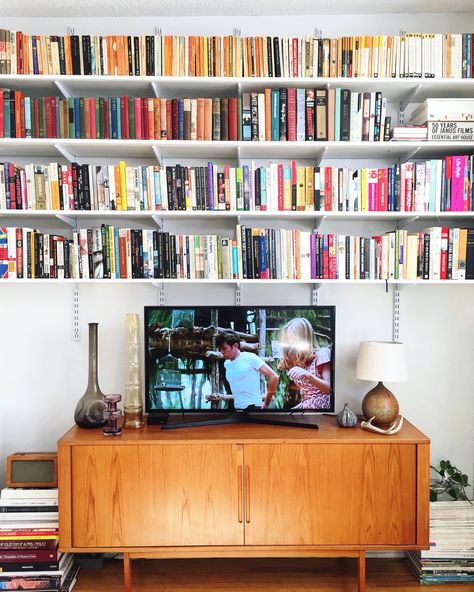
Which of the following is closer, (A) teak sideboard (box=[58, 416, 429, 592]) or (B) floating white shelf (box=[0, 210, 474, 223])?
(A) teak sideboard (box=[58, 416, 429, 592])

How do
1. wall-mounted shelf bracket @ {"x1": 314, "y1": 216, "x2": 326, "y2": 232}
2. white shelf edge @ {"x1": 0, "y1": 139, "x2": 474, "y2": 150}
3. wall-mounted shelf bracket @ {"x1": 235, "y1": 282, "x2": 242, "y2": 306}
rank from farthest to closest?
wall-mounted shelf bracket @ {"x1": 235, "y1": 282, "x2": 242, "y2": 306} < wall-mounted shelf bracket @ {"x1": 314, "y1": 216, "x2": 326, "y2": 232} < white shelf edge @ {"x1": 0, "y1": 139, "x2": 474, "y2": 150}

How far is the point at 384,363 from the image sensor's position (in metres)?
2.10

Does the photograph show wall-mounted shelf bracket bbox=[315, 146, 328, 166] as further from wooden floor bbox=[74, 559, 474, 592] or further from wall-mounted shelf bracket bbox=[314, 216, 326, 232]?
wooden floor bbox=[74, 559, 474, 592]

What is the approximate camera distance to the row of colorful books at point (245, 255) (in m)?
2.13

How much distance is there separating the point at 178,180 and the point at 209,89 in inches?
18.5

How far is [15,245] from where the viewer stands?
2115 millimetres

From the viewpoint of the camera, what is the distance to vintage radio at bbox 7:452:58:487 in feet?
7.10

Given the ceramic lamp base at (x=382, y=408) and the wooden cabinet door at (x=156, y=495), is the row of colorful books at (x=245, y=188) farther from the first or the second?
the wooden cabinet door at (x=156, y=495)

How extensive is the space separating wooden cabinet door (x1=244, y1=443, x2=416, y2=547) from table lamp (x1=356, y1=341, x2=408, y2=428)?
17 cm

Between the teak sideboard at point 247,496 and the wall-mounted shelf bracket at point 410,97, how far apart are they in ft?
5.22

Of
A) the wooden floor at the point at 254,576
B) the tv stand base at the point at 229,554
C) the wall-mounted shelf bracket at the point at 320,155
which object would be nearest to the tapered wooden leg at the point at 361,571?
the tv stand base at the point at 229,554

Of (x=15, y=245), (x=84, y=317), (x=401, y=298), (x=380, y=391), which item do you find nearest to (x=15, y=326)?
(x=84, y=317)

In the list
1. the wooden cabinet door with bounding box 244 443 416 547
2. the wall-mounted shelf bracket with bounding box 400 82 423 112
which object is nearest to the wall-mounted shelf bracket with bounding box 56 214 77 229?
the wooden cabinet door with bounding box 244 443 416 547

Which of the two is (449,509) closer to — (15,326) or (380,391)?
(380,391)
